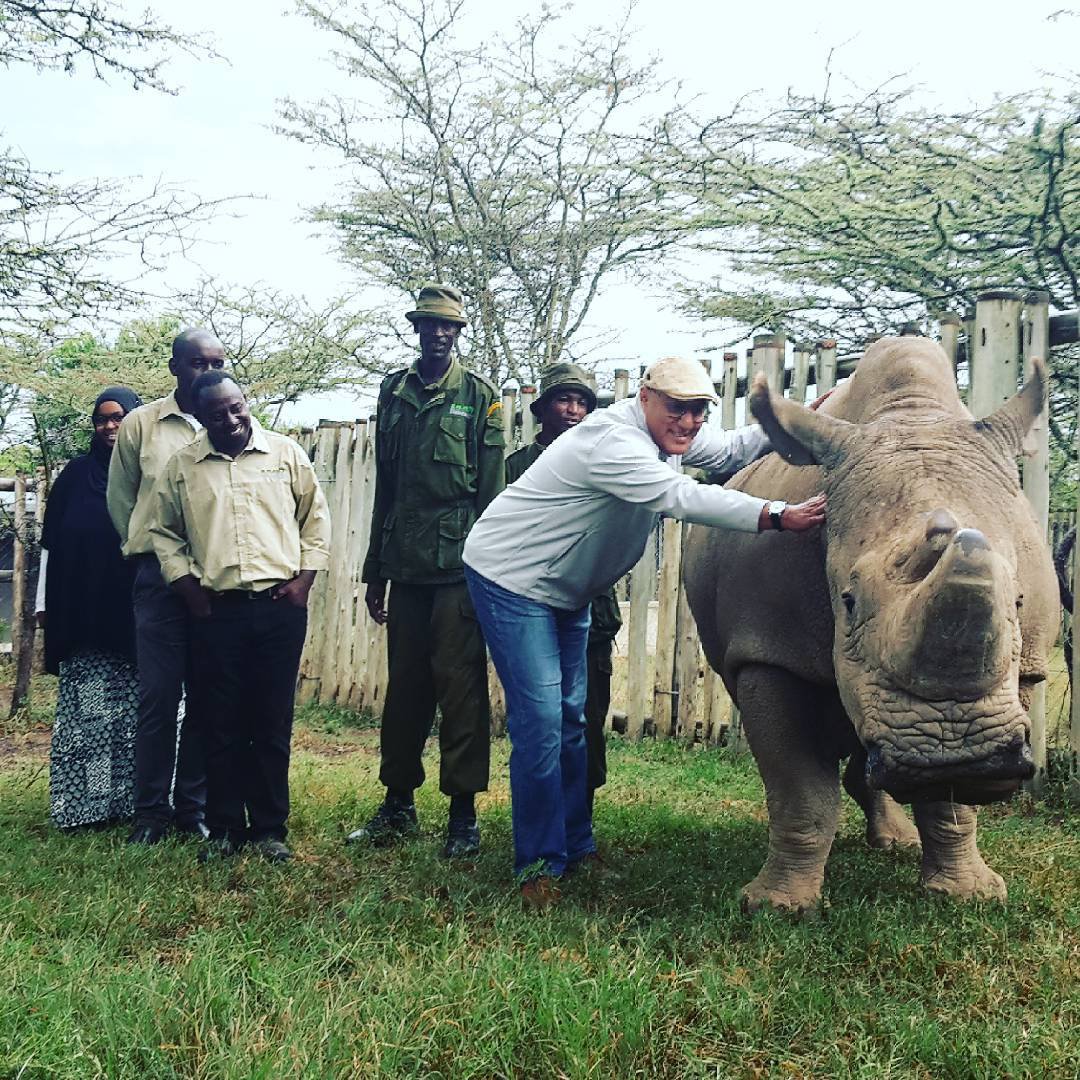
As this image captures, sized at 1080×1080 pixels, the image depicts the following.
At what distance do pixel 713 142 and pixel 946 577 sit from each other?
12593 mm

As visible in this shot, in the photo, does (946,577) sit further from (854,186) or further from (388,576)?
(854,186)

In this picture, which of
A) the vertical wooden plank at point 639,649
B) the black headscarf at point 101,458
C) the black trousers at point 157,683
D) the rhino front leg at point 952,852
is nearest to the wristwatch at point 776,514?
the rhino front leg at point 952,852

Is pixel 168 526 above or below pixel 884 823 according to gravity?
above

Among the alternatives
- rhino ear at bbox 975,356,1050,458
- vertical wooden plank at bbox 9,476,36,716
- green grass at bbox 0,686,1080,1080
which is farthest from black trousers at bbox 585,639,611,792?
vertical wooden plank at bbox 9,476,36,716

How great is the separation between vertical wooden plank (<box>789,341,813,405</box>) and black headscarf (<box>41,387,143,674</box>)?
391 cm

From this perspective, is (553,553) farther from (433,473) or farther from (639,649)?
(639,649)

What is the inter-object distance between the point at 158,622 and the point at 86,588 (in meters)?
0.68

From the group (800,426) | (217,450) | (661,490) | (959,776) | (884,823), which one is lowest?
(884,823)

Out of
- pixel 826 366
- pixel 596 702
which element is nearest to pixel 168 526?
pixel 596 702

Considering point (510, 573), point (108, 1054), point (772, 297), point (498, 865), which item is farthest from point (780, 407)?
point (772, 297)

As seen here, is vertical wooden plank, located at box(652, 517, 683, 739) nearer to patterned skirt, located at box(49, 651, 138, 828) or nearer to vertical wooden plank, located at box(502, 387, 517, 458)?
vertical wooden plank, located at box(502, 387, 517, 458)

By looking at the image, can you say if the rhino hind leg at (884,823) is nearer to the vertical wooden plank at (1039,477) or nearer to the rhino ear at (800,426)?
the vertical wooden plank at (1039,477)

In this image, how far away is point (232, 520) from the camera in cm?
516

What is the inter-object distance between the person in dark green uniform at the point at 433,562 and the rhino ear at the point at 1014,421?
2.47 metres
